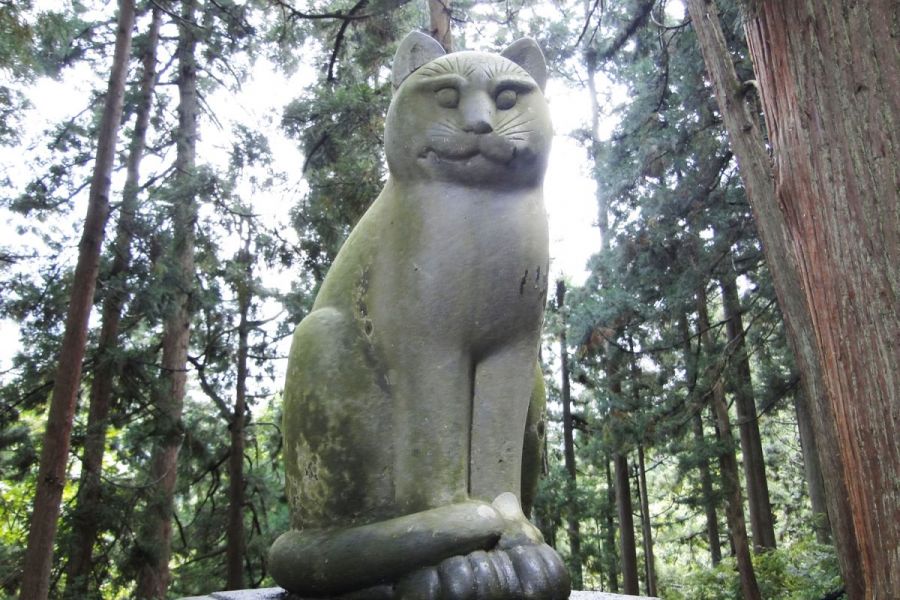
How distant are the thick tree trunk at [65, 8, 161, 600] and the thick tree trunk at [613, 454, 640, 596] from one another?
7203 millimetres

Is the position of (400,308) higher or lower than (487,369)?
higher

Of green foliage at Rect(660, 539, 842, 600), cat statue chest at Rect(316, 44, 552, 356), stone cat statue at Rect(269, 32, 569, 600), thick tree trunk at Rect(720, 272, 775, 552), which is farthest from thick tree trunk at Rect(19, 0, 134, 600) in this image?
thick tree trunk at Rect(720, 272, 775, 552)

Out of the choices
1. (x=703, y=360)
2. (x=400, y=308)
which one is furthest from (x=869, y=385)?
(x=703, y=360)

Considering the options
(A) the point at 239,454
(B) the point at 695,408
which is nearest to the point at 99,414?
(A) the point at 239,454

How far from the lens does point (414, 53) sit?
2.89m

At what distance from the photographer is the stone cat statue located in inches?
91.6

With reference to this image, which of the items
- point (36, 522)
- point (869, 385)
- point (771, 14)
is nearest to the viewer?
point (869, 385)

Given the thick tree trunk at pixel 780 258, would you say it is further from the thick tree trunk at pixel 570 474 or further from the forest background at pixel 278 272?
the thick tree trunk at pixel 570 474

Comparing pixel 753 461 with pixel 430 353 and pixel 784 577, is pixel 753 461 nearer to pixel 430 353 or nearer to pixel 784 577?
pixel 784 577

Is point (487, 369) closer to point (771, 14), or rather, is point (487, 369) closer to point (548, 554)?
point (548, 554)

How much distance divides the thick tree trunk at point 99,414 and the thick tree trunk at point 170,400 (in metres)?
Answer: 0.57

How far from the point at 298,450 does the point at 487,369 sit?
0.73 meters

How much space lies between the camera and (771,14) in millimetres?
3406

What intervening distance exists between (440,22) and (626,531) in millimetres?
8778
